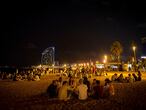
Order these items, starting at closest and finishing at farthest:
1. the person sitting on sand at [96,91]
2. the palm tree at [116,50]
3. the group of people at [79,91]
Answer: the group of people at [79,91], the person sitting on sand at [96,91], the palm tree at [116,50]

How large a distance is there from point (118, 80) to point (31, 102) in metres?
13.7

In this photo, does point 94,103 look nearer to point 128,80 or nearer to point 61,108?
point 61,108

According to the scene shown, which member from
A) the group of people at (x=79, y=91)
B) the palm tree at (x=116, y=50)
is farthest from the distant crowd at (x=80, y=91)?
the palm tree at (x=116, y=50)

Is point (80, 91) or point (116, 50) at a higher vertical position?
point (116, 50)

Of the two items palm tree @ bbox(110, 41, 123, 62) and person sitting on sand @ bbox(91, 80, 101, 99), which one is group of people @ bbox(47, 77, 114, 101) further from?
palm tree @ bbox(110, 41, 123, 62)

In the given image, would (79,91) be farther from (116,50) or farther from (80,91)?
(116,50)

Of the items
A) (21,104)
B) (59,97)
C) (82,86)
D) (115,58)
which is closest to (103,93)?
(82,86)

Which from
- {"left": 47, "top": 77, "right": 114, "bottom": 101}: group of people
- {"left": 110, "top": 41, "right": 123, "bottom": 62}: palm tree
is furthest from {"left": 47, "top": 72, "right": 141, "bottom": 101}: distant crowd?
{"left": 110, "top": 41, "right": 123, "bottom": 62}: palm tree

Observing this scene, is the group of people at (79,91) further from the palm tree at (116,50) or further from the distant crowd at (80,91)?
the palm tree at (116,50)

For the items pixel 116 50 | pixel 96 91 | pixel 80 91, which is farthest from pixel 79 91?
pixel 116 50

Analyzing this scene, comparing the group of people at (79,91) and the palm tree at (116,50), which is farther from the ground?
the palm tree at (116,50)

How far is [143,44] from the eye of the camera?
98.2 meters

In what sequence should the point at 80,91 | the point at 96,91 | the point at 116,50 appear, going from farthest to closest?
the point at 116,50 → the point at 96,91 → the point at 80,91

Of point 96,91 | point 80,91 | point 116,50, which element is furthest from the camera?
point 116,50
